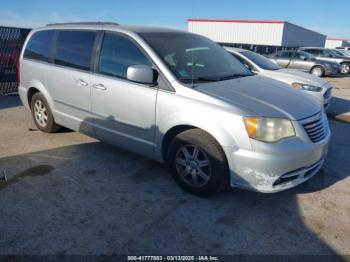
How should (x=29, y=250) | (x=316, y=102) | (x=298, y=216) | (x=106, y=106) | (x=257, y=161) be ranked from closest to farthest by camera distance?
(x=29, y=250), (x=257, y=161), (x=298, y=216), (x=316, y=102), (x=106, y=106)

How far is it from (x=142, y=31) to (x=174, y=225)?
7.91ft

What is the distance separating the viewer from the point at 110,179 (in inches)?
156

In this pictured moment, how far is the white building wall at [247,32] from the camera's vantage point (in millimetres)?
36156

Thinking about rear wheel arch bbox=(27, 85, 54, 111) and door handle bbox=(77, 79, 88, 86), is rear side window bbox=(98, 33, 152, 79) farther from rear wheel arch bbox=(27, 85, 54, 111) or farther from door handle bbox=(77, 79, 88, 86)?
rear wheel arch bbox=(27, 85, 54, 111)

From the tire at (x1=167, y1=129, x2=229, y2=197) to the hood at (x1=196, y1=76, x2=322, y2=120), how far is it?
18.5 inches

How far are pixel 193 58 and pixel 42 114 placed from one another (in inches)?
113

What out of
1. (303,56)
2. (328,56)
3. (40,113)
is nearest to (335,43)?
(328,56)

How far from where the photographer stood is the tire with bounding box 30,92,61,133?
5.28 metres

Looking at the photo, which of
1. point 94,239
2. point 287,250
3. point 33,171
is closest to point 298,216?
point 287,250

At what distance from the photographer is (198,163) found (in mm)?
3473

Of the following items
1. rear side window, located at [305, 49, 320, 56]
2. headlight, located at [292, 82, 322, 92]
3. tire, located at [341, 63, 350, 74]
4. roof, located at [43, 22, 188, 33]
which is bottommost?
tire, located at [341, 63, 350, 74]

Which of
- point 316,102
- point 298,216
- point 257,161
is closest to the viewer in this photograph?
point 257,161

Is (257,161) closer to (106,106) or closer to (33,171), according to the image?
(106,106)

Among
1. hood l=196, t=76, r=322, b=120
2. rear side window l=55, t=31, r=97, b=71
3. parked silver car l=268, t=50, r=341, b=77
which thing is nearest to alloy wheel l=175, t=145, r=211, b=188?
hood l=196, t=76, r=322, b=120
